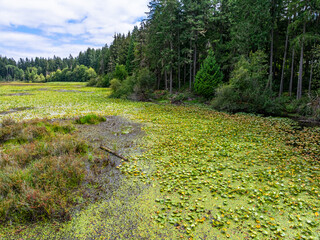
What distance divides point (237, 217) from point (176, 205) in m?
1.49

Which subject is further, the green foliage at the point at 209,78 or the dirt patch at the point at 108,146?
the green foliage at the point at 209,78

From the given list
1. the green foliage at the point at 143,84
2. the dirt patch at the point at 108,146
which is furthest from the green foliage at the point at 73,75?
the dirt patch at the point at 108,146

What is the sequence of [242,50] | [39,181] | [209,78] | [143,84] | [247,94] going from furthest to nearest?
[143,84]
[209,78]
[242,50]
[247,94]
[39,181]

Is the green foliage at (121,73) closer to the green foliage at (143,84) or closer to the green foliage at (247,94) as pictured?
the green foliage at (143,84)

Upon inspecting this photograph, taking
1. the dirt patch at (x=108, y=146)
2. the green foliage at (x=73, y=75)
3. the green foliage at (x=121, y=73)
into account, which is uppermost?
the green foliage at (x=73, y=75)

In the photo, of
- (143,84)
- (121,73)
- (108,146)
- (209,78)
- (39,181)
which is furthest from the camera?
(121,73)

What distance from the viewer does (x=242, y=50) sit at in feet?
76.8

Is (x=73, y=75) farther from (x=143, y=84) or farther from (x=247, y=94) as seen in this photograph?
(x=247, y=94)

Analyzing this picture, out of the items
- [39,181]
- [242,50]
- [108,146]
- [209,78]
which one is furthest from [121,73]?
[39,181]

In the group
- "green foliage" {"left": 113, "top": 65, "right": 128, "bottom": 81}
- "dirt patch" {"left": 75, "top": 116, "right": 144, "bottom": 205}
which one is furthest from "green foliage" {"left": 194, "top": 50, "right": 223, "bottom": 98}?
"green foliage" {"left": 113, "top": 65, "right": 128, "bottom": 81}

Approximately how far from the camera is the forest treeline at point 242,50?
1822cm

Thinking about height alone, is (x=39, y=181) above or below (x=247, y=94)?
below

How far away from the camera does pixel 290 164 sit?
22.8 feet

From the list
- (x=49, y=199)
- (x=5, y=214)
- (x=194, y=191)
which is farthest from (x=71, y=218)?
(x=194, y=191)
